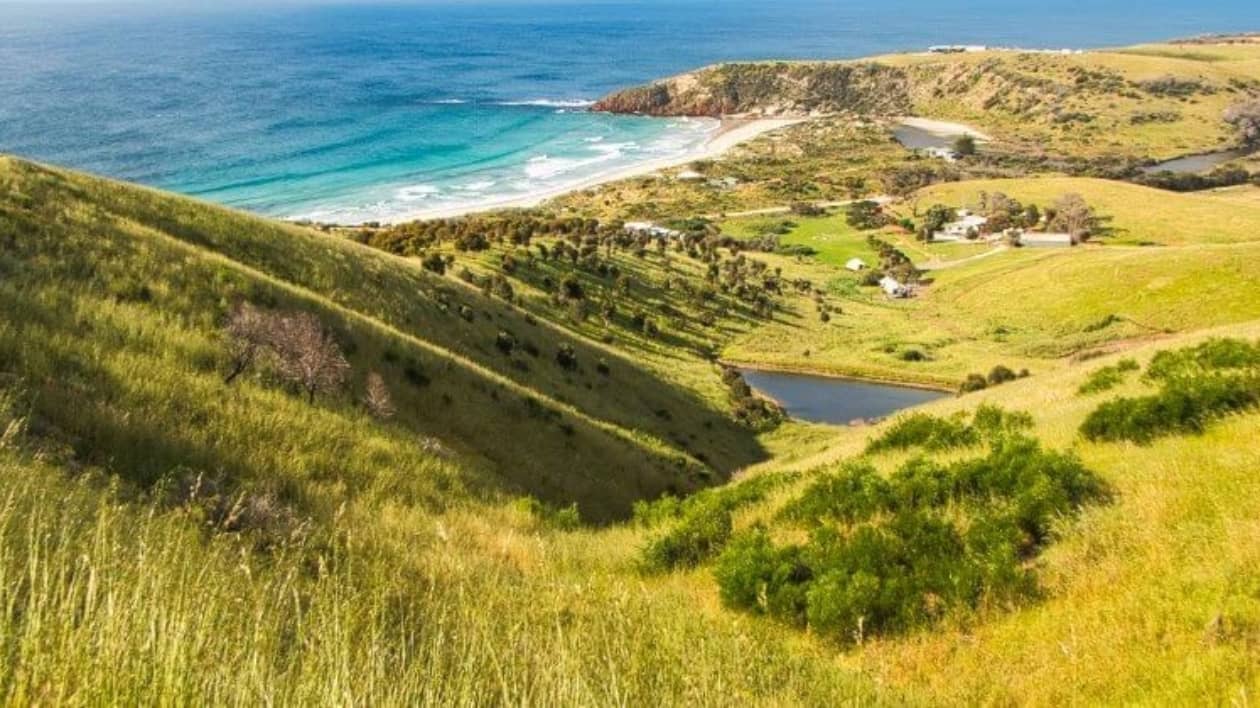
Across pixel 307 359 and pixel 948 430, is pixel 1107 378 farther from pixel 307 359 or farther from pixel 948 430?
pixel 307 359

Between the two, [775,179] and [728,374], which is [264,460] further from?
[775,179]

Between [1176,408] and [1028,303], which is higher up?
[1176,408]

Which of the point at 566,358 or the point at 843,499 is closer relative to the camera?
the point at 843,499

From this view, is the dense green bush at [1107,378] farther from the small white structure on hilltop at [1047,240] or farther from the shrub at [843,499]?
the small white structure on hilltop at [1047,240]

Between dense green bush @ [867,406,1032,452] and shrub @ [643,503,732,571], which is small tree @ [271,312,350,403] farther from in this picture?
dense green bush @ [867,406,1032,452]

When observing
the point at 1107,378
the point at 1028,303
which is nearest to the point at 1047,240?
the point at 1028,303

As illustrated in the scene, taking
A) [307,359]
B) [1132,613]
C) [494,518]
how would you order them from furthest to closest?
[307,359] < [494,518] < [1132,613]
